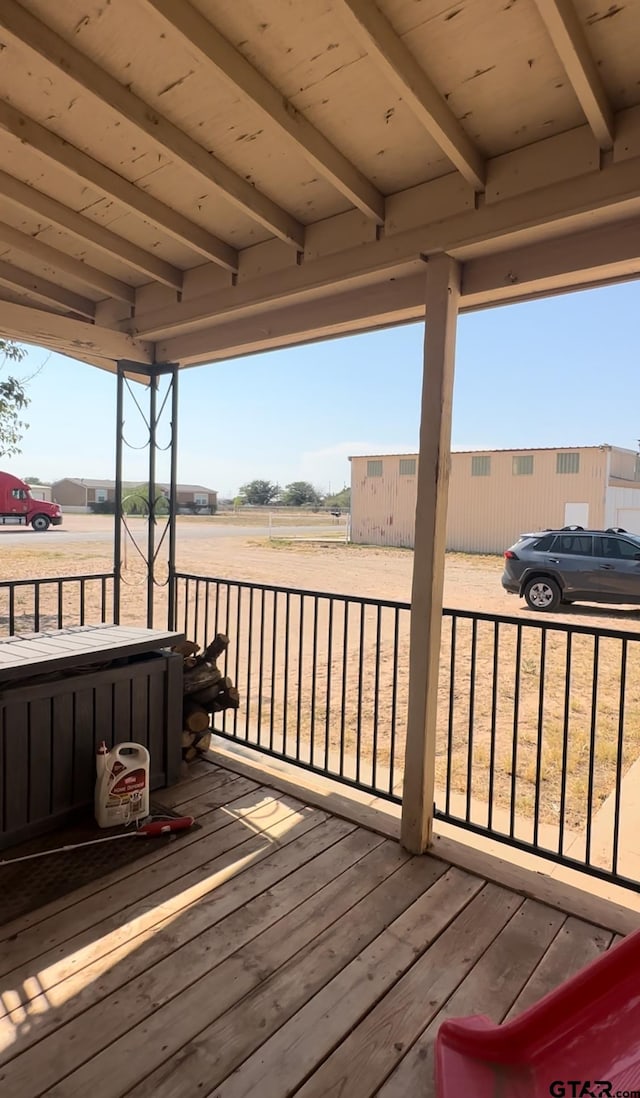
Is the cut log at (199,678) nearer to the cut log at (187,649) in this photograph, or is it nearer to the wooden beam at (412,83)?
the cut log at (187,649)

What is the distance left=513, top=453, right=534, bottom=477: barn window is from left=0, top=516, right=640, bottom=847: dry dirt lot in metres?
1.08

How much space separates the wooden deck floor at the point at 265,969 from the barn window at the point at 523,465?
Answer: 4348 millimetres

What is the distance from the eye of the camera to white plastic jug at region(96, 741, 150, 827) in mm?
2266

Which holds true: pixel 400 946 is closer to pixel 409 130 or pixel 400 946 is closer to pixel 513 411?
pixel 409 130

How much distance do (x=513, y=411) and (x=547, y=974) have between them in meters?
8.30

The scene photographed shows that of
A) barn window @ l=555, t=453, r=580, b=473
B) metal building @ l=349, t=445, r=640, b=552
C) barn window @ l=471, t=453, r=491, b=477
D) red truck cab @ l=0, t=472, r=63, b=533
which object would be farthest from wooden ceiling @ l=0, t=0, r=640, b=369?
red truck cab @ l=0, t=472, r=63, b=533

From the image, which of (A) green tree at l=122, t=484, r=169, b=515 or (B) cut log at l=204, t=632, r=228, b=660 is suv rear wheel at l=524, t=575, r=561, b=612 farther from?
(A) green tree at l=122, t=484, r=169, b=515

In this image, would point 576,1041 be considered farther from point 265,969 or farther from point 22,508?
point 22,508

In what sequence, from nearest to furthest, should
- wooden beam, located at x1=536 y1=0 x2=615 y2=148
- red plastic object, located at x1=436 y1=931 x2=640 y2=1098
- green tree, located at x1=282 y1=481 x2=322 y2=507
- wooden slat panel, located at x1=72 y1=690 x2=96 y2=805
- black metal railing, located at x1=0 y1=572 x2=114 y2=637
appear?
red plastic object, located at x1=436 y1=931 x2=640 y2=1098 → wooden beam, located at x1=536 y1=0 x2=615 y2=148 → wooden slat panel, located at x1=72 y1=690 x2=96 y2=805 → black metal railing, located at x1=0 y1=572 x2=114 y2=637 → green tree, located at x1=282 y1=481 x2=322 y2=507

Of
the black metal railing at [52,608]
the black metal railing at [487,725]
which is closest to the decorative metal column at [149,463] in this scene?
the black metal railing at [487,725]

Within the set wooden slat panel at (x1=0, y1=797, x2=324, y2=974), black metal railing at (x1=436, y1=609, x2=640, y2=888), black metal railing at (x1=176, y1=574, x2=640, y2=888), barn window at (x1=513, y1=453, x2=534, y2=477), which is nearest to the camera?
wooden slat panel at (x1=0, y1=797, x2=324, y2=974)

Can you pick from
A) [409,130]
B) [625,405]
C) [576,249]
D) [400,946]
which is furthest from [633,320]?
[400,946]

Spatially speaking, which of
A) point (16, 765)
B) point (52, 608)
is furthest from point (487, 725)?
point (52, 608)

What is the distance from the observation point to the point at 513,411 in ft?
28.9
